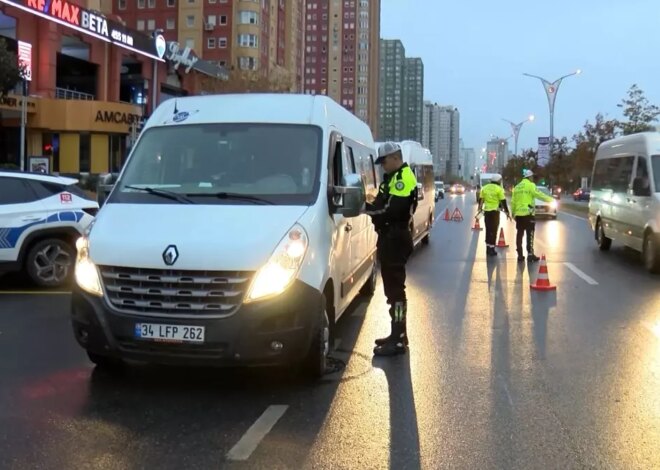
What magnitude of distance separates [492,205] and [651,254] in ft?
12.3

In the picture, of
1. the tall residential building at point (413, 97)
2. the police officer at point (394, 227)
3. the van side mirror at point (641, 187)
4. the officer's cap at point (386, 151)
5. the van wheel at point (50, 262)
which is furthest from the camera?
the tall residential building at point (413, 97)

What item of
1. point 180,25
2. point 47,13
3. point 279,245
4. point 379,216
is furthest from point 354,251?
→ point 180,25

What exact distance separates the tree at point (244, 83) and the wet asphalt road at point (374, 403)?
47.3 m

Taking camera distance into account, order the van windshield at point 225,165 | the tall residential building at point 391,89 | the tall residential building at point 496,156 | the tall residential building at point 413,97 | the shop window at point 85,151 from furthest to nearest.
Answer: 1. the tall residential building at point 391,89
2. the tall residential building at point 413,97
3. the tall residential building at point 496,156
4. the shop window at point 85,151
5. the van windshield at point 225,165

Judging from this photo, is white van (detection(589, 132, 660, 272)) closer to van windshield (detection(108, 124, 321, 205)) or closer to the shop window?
van windshield (detection(108, 124, 321, 205))

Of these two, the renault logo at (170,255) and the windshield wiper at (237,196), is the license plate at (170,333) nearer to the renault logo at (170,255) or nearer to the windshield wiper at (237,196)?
the renault logo at (170,255)

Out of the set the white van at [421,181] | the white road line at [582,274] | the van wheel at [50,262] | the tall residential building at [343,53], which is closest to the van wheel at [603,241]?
the white road line at [582,274]

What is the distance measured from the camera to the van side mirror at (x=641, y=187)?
41.2ft

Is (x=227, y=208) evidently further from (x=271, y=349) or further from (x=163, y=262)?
(x=271, y=349)

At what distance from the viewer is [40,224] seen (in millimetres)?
9641

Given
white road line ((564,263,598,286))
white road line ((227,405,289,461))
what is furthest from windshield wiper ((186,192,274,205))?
white road line ((564,263,598,286))

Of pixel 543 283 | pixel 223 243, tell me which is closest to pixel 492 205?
pixel 543 283

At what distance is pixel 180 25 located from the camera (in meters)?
83.9

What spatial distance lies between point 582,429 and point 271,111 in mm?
3791
